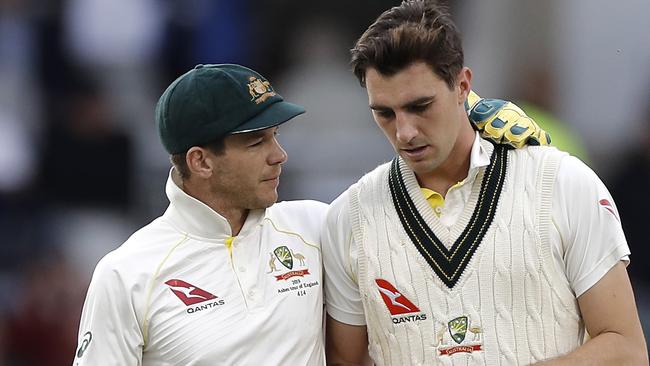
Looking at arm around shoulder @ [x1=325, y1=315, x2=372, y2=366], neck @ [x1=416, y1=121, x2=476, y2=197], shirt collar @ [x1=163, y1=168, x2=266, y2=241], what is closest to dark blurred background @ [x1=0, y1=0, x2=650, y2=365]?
arm around shoulder @ [x1=325, y1=315, x2=372, y2=366]

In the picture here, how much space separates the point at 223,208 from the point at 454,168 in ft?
2.40

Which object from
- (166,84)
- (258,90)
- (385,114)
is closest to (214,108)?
(258,90)

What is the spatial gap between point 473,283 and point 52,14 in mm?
5120

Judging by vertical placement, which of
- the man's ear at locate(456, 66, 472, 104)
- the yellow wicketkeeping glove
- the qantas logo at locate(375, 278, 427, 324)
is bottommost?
the qantas logo at locate(375, 278, 427, 324)

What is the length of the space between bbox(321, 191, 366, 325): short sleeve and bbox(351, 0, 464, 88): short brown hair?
1.47ft

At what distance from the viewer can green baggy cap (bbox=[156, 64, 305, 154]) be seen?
3.92 meters

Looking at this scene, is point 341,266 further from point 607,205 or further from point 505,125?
point 607,205

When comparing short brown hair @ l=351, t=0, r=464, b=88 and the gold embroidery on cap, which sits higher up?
short brown hair @ l=351, t=0, r=464, b=88

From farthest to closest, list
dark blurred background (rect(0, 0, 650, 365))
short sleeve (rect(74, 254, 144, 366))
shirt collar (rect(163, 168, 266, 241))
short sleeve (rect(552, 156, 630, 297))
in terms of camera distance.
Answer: dark blurred background (rect(0, 0, 650, 365)), shirt collar (rect(163, 168, 266, 241)), short sleeve (rect(74, 254, 144, 366)), short sleeve (rect(552, 156, 630, 297))

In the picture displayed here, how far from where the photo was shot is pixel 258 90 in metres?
4.00

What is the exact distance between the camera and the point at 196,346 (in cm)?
375

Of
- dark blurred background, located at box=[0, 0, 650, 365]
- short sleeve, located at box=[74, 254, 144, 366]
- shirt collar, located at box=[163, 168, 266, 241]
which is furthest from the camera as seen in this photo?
dark blurred background, located at box=[0, 0, 650, 365]

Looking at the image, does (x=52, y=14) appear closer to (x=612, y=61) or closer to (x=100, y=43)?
(x=100, y=43)

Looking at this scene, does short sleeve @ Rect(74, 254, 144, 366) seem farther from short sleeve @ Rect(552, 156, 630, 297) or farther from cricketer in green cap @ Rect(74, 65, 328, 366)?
short sleeve @ Rect(552, 156, 630, 297)
